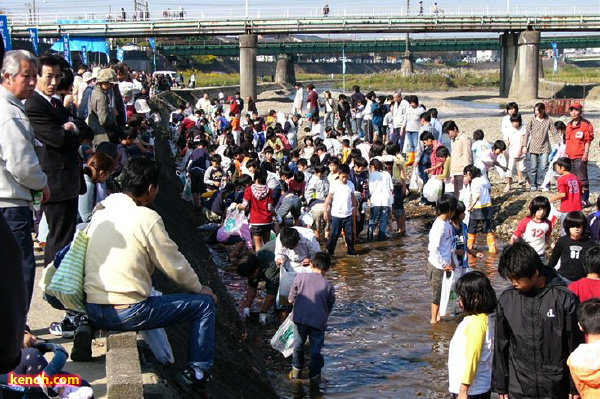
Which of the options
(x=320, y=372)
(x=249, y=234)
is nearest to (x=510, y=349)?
(x=320, y=372)

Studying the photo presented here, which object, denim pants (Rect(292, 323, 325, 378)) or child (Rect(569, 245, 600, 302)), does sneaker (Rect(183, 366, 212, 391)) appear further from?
child (Rect(569, 245, 600, 302))

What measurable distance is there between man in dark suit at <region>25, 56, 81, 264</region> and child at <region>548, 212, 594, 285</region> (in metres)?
4.28

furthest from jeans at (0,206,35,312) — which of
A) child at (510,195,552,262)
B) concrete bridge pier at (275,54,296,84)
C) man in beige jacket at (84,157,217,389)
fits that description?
concrete bridge pier at (275,54,296,84)

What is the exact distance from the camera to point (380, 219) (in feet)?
50.8

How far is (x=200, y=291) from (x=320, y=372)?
347 cm

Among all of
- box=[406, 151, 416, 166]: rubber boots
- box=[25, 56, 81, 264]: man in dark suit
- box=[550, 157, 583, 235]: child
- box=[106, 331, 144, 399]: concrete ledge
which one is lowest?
box=[406, 151, 416, 166]: rubber boots

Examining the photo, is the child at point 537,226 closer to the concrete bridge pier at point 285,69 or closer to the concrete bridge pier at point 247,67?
the concrete bridge pier at point 247,67

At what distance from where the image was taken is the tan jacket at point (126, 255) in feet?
17.0

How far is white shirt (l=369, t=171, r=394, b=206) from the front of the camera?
48.4ft

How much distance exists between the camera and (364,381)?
8.83 meters

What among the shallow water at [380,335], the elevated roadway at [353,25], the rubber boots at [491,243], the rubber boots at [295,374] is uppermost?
the elevated roadway at [353,25]

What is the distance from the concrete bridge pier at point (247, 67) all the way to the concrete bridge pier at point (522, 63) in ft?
55.5

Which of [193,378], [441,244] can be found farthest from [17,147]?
[441,244]

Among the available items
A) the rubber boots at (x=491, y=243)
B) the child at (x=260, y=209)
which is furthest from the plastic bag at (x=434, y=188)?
the child at (x=260, y=209)
